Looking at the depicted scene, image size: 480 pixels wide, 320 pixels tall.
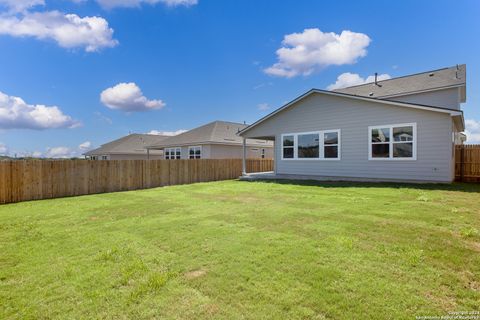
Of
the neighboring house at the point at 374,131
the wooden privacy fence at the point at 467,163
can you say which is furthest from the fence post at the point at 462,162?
the neighboring house at the point at 374,131

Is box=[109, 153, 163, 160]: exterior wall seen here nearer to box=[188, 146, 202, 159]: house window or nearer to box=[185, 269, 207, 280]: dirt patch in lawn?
box=[188, 146, 202, 159]: house window

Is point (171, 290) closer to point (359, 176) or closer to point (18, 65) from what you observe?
point (359, 176)

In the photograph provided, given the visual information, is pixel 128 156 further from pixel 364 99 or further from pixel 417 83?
pixel 417 83

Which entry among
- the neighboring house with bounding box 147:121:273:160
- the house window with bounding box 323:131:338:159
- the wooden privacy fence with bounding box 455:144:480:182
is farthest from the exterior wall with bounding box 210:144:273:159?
the wooden privacy fence with bounding box 455:144:480:182

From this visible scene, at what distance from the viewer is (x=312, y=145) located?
15.2 metres

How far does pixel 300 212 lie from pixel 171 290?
4.25m

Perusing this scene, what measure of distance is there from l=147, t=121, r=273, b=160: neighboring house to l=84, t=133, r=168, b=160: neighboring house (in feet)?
16.2

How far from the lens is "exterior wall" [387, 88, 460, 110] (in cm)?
1521

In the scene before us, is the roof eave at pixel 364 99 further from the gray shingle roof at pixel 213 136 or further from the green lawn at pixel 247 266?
the green lawn at pixel 247 266

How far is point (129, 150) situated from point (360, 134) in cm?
2742

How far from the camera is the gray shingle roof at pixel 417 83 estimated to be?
15703 millimetres

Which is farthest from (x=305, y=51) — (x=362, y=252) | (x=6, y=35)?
(x=362, y=252)

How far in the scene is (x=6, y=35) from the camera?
36.2 feet

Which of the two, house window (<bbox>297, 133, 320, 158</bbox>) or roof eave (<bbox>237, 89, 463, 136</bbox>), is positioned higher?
roof eave (<bbox>237, 89, 463, 136</bbox>)
